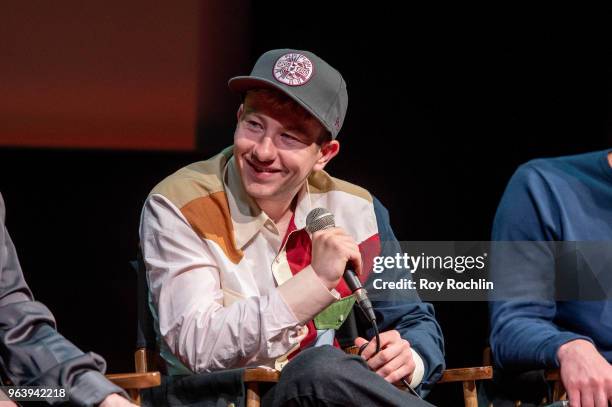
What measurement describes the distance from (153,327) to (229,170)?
44 cm

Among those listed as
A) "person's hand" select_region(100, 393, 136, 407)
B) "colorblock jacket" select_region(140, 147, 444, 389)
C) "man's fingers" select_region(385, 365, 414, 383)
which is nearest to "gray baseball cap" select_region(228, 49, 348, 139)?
"colorblock jacket" select_region(140, 147, 444, 389)

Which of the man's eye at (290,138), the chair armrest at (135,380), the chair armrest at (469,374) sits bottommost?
the chair armrest at (469,374)

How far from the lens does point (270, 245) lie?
2609 mm

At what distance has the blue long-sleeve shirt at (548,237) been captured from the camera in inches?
105

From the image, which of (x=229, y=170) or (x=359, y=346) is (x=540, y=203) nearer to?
(x=359, y=346)

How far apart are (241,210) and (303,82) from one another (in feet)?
1.18

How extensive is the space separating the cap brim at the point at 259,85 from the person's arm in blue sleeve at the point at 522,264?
57 centimetres

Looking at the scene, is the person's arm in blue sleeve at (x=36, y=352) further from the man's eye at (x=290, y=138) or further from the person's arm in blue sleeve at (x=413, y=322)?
the person's arm in blue sleeve at (x=413, y=322)

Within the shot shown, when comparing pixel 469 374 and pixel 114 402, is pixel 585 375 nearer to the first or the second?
pixel 469 374

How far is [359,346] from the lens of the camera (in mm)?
2510

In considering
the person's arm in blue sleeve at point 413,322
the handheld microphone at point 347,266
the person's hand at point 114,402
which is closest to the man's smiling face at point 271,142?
the handheld microphone at point 347,266

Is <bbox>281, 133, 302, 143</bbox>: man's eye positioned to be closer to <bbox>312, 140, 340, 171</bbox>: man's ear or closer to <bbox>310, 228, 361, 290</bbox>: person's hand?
<bbox>312, 140, 340, 171</bbox>: man's ear

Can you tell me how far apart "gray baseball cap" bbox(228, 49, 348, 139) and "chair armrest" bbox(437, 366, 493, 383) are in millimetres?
685

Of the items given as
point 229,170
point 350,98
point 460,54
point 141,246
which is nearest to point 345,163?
point 350,98
